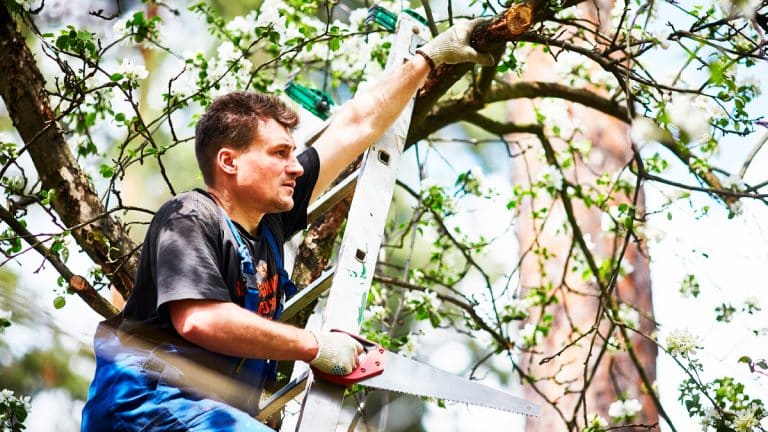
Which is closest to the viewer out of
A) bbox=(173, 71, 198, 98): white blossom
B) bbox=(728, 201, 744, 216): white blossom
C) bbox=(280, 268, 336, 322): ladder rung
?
bbox=(280, 268, 336, 322): ladder rung

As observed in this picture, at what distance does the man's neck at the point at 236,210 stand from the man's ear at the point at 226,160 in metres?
0.07

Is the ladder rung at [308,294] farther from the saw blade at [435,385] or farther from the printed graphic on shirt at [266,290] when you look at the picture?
the saw blade at [435,385]

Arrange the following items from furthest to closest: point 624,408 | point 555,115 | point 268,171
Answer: point 555,115 → point 624,408 → point 268,171

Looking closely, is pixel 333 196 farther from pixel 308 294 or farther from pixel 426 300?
pixel 426 300

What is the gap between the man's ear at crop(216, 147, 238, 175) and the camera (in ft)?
9.36

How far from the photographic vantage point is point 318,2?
4.51 meters

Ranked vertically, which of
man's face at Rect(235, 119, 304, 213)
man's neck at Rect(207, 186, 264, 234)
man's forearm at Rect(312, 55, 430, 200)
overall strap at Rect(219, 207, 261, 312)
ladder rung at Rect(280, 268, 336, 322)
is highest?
man's forearm at Rect(312, 55, 430, 200)

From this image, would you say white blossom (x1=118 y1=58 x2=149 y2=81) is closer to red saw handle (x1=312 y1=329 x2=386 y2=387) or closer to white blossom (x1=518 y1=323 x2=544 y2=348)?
red saw handle (x1=312 y1=329 x2=386 y2=387)

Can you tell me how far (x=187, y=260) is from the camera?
2357 millimetres

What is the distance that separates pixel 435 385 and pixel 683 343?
1320 millimetres

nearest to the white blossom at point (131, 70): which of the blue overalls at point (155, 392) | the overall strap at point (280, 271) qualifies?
the overall strap at point (280, 271)

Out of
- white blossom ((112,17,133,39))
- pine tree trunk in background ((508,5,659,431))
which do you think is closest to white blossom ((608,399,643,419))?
pine tree trunk in background ((508,5,659,431))

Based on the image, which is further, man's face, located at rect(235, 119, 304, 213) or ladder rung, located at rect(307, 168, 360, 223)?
ladder rung, located at rect(307, 168, 360, 223)

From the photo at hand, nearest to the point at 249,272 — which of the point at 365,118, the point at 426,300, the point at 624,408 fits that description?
the point at 365,118
